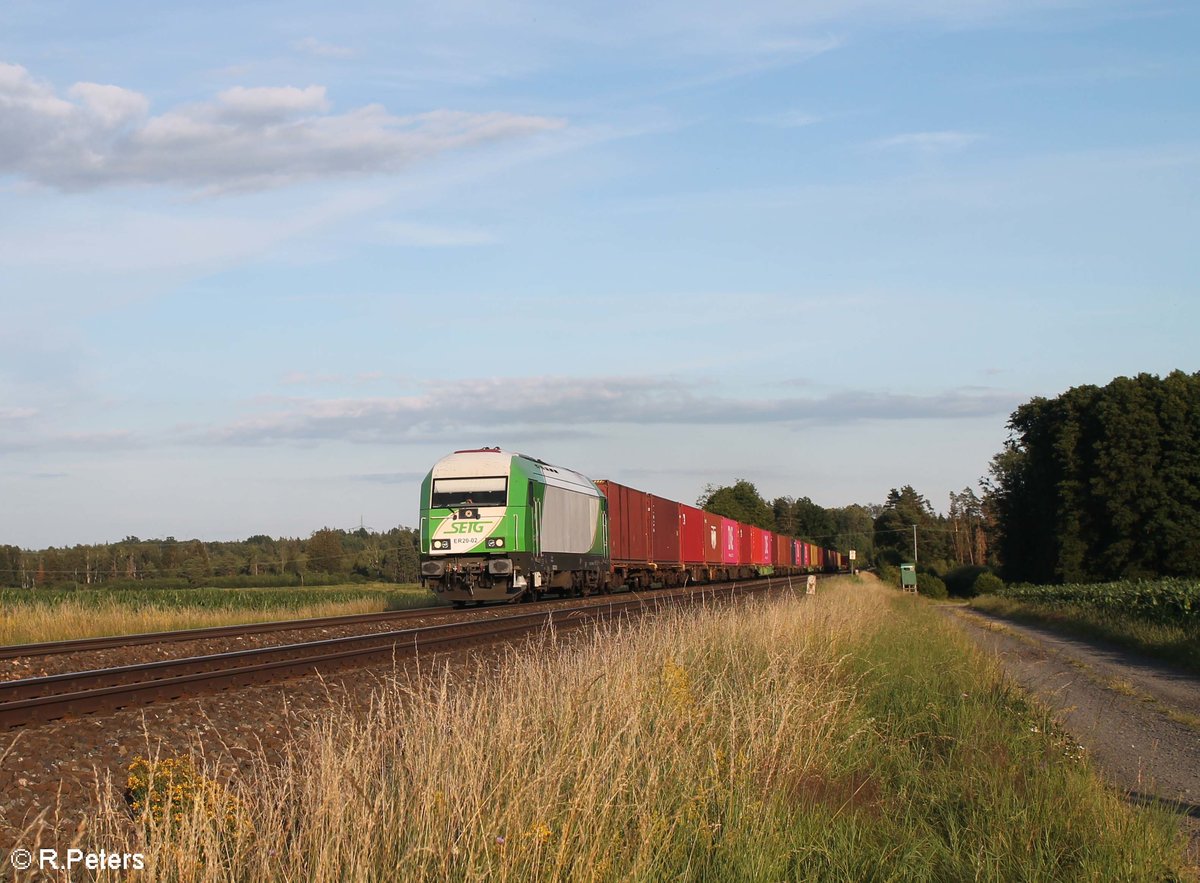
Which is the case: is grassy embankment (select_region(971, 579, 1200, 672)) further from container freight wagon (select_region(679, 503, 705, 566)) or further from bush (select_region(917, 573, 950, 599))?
bush (select_region(917, 573, 950, 599))

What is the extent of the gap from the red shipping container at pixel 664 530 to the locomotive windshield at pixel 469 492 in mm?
14773

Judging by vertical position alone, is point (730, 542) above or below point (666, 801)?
above

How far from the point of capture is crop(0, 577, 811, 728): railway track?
31.2 ft

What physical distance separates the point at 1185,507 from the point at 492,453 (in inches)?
1900

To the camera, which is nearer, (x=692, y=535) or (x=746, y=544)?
(x=692, y=535)

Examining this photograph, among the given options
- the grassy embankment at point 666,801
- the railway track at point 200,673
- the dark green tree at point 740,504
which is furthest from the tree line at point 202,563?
the grassy embankment at point 666,801

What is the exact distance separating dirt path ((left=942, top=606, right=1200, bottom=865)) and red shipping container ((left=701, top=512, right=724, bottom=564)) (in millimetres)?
25010

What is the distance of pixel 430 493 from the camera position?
27.5 meters

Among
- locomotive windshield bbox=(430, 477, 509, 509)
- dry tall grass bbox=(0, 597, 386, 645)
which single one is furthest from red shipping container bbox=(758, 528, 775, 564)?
dry tall grass bbox=(0, 597, 386, 645)

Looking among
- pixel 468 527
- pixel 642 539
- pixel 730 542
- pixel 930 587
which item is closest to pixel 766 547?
pixel 930 587

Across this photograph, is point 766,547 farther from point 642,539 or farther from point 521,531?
point 521,531

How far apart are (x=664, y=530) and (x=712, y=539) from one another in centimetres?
876

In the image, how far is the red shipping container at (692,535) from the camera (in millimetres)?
45166

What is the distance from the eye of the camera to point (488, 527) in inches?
1026
